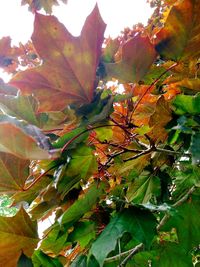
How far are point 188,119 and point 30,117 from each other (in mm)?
248

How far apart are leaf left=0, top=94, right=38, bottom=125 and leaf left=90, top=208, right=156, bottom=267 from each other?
204 millimetres

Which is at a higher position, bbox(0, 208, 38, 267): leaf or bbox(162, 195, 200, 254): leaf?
bbox(0, 208, 38, 267): leaf

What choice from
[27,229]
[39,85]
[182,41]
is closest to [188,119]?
[182,41]

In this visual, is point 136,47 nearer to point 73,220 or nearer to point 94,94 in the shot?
point 94,94

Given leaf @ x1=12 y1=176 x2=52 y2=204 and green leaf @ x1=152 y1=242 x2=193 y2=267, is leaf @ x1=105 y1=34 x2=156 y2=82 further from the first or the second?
green leaf @ x1=152 y1=242 x2=193 y2=267

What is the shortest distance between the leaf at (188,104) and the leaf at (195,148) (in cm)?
6

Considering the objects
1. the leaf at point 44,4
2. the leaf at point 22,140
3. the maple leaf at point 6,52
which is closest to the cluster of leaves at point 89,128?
the leaf at point 22,140

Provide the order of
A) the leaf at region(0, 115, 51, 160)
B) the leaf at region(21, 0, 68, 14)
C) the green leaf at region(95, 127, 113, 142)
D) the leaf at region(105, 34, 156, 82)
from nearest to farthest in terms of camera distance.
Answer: the leaf at region(0, 115, 51, 160) → the leaf at region(105, 34, 156, 82) → the green leaf at region(95, 127, 113, 142) → the leaf at region(21, 0, 68, 14)

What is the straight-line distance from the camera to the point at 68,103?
1.61 feet

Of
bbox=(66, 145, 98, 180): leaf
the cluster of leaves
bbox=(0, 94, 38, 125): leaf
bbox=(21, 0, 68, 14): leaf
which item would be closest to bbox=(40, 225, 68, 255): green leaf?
the cluster of leaves

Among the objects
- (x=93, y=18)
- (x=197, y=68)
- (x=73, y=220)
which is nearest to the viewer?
(x=93, y=18)

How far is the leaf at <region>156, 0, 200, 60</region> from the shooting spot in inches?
17.4

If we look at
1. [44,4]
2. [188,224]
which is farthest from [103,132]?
[44,4]

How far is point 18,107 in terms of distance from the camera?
485 millimetres
